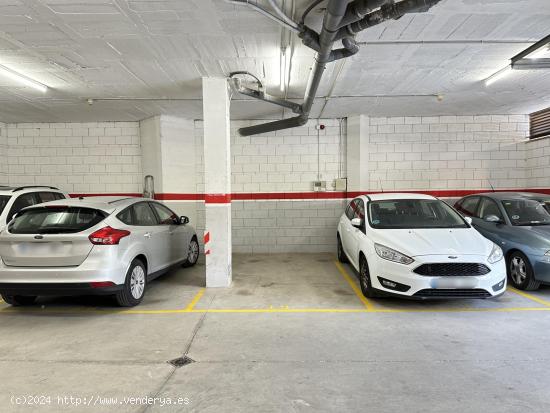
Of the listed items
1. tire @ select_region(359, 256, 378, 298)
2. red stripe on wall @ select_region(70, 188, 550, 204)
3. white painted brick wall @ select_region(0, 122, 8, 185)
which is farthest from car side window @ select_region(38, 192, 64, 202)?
tire @ select_region(359, 256, 378, 298)

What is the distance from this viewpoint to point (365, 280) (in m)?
4.91

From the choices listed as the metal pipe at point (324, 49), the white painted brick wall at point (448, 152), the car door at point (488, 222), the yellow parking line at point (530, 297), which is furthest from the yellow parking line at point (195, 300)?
the white painted brick wall at point (448, 152)

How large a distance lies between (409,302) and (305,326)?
69.6 inches

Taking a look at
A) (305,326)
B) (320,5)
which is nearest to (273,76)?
(320,5)

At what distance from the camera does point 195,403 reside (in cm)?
253

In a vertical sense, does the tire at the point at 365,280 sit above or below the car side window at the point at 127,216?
below

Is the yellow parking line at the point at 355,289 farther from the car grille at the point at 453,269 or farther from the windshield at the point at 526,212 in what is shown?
the windshield at the point at 526,212

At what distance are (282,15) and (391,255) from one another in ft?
10.5

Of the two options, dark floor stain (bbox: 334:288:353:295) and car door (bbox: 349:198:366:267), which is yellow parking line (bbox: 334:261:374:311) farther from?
car door (bbox: 349:198:366:267)

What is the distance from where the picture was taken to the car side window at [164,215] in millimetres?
5828

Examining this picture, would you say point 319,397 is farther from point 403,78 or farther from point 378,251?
point 403,78

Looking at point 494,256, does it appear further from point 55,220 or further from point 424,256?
point 55,220

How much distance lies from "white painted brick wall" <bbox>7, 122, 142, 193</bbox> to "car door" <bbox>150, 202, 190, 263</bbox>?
9.44 feet

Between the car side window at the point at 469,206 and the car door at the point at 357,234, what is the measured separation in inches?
93.4
